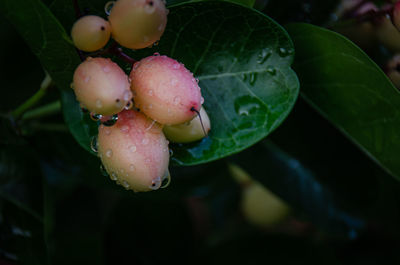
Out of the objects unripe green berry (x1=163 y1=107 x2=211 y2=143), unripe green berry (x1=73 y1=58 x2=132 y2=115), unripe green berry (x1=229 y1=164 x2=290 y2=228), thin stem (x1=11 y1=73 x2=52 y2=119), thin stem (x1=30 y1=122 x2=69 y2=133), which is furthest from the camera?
unripe green berry (x1=229 y1=164 x2=290 y2=228)

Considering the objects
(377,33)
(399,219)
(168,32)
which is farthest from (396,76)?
(399,219)

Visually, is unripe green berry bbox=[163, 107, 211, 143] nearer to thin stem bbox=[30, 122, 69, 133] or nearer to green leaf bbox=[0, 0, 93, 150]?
green leaf bbox=[0, 0, 93, 150]

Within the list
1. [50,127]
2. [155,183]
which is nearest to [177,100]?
[155,183]

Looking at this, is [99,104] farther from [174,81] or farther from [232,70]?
[232,70]

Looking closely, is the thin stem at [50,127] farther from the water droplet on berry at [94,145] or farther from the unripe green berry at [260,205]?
the unripe green berry at [260,205]

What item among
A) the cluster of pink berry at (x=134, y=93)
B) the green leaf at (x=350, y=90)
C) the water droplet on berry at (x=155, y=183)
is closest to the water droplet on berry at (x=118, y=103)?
the cluster of pink berry at (x=134, y=93)

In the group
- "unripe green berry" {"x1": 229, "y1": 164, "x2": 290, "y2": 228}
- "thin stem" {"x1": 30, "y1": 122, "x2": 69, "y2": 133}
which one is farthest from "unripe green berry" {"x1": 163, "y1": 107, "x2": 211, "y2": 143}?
"unripe green berry" {"x1": 229, "y1": 164, "x2": 290, "y2": 228}
